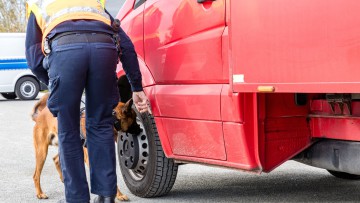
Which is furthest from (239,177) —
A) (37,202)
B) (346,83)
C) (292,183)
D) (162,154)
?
(346,83)

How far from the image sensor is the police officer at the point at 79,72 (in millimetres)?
4285

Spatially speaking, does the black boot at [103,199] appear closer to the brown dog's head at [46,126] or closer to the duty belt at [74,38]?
the duty belt at [74,38]

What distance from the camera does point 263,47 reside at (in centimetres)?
405

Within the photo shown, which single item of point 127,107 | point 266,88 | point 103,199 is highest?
point 266,88

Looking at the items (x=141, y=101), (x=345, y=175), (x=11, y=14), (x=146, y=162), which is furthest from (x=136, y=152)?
(x=11, y=14)

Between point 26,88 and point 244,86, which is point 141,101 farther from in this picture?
point 26,88

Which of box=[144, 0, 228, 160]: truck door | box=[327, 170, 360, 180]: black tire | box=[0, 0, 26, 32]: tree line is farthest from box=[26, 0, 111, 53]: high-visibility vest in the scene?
box=[0, 0, 26, 32]: tree line

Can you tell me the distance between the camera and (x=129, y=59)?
4.75 metres

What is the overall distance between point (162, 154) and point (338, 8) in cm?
230

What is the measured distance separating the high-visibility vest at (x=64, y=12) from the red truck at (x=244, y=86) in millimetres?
664

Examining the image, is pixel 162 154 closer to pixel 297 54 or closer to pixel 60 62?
pixel 60 62

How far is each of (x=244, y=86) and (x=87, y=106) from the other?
0.98m

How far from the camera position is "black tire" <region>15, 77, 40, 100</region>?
22844 mm

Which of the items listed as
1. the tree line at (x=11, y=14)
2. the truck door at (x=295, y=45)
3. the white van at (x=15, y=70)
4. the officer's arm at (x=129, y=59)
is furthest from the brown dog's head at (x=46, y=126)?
the tree line at (x=11, y=14)
